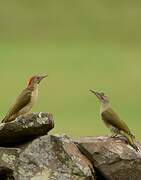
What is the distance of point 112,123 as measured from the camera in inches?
694

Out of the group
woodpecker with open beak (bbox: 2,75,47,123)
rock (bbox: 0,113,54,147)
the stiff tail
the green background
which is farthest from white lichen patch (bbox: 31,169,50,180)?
the green background

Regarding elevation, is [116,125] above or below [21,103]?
below

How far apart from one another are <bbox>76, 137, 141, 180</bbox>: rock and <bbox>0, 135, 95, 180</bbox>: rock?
167mm

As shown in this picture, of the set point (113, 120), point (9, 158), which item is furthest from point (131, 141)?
point (9, 158)

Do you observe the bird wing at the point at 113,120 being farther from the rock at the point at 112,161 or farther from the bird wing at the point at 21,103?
the bird wing at the point at 21,103

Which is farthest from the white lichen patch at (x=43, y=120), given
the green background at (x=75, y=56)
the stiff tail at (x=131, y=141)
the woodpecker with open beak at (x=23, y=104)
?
the green background at (x=75, y=56)

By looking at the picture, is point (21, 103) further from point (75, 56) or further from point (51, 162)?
point (75, 56)

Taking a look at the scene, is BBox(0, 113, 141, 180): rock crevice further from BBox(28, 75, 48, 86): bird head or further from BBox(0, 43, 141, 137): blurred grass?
BBox(0, 43, 141, 137): blurred grass

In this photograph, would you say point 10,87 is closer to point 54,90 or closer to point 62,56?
point 54,90

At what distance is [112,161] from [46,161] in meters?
1.08

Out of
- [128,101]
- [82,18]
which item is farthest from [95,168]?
[82,18]

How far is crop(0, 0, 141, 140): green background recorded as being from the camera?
44.7 meters

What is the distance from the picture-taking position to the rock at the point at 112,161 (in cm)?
1633

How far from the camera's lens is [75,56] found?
215 ft
